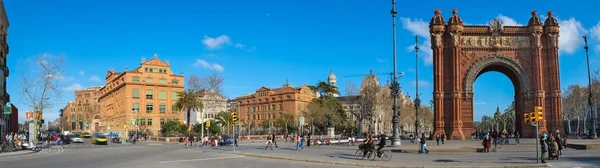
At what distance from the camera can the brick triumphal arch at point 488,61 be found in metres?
54.8

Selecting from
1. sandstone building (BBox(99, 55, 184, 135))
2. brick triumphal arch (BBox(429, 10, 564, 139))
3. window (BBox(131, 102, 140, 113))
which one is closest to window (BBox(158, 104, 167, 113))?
sandstone building (BBox(99, 55, 184, 135))

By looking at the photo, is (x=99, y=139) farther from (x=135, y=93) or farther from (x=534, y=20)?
(x=534, y=20)

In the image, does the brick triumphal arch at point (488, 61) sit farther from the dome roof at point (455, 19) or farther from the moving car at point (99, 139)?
the moving car at point (99, 139)

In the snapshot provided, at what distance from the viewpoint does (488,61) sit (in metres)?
55.6

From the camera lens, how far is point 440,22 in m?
55.2

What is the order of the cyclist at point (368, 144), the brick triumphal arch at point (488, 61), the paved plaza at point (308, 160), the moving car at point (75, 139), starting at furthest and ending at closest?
the moving car at point (75, 139), the brick triumphal arch at point (488, 61), the cyclist at point (368, 144), the paved plaza at point (308, 160)

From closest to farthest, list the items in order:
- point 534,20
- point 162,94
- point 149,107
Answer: point 534,20 < point 149,107 < point 162,94

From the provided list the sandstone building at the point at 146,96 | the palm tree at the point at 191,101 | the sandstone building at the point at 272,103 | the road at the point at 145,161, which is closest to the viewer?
the road at the point at 145,161

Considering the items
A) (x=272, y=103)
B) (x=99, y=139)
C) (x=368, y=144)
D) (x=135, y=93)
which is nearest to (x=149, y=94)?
(x=135, y=93)

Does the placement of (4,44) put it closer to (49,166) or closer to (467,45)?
(49,166)

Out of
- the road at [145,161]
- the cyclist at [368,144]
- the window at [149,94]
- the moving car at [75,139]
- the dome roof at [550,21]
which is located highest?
the dome roof at [550,21]

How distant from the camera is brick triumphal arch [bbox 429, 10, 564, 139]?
180ft

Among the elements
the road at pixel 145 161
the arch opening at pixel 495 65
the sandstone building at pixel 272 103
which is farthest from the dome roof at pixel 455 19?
the sandstone building at pixel 272 103

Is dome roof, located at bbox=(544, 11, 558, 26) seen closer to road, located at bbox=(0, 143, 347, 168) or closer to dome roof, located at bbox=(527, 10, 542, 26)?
dome roof, located at bbox=(527, 10, 542, 26)
